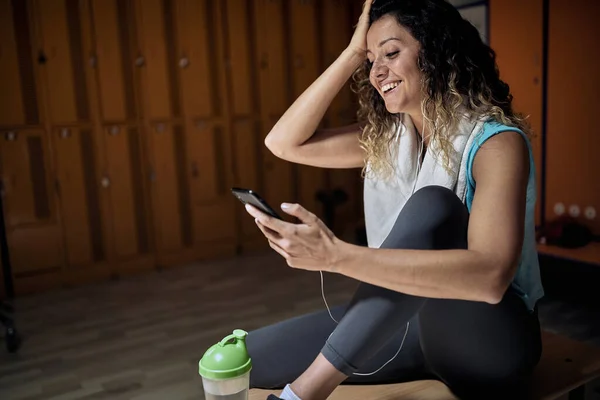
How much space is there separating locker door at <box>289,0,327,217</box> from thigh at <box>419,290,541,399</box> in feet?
9.82

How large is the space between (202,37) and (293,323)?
2.60 metres

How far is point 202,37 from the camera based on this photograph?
3598mm

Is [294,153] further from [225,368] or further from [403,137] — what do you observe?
[225,368]

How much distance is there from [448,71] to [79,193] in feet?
8.79

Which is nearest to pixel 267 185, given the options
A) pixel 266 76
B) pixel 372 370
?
pixel 266 76

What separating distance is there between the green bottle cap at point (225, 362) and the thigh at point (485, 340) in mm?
377

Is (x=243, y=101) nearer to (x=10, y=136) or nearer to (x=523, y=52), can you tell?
(x=10, y=136)

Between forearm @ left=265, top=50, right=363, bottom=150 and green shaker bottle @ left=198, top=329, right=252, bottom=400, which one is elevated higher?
forearm @ left=265, top=50, right=363, bottom=150

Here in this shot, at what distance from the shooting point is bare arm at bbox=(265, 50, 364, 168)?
1.45 metres

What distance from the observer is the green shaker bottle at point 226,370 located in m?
1.07

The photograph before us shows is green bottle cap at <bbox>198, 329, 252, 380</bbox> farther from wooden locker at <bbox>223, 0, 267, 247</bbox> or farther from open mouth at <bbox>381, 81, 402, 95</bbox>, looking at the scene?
wooden locker at <bbox>223, 0, 267, 247</bbox>

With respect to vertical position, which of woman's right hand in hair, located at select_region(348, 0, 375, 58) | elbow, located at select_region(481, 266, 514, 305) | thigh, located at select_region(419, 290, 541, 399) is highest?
woman's right hand in hair, located at select_region(348, 0, 375, 58)

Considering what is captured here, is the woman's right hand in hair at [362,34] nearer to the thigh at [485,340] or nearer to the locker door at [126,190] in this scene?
the thigh at [485,340]

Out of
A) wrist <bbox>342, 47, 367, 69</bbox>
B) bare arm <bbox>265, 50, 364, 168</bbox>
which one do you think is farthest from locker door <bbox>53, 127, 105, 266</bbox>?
wrist <bbox>342, 47, 367, 69</bbox>
